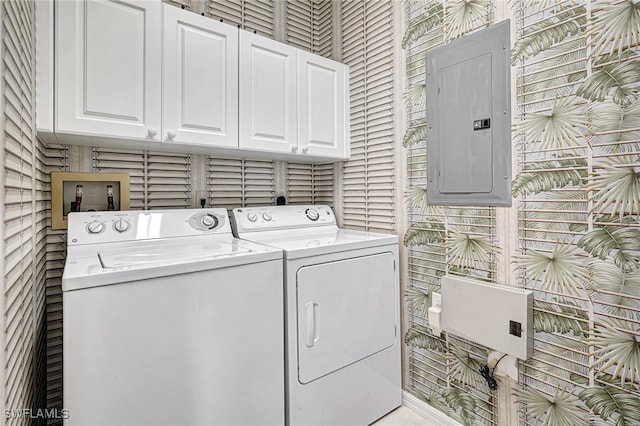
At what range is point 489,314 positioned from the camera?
5.25ft

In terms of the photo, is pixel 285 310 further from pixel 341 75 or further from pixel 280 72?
pixel 341 75

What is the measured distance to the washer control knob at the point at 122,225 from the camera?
1658 millimetres

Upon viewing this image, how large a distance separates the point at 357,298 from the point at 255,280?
0.64 m

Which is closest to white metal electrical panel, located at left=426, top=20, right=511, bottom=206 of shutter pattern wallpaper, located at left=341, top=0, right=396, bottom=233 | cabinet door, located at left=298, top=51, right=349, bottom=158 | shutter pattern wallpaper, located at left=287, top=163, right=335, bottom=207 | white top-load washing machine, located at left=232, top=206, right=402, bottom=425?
shutter pattern wallpaper, located at left=341, top=0, right=396, bottom=233

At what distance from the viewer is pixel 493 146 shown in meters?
1.62

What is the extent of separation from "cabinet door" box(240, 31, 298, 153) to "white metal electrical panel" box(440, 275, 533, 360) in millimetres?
1319

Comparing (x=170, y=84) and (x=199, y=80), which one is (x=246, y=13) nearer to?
(x=199, y=80)

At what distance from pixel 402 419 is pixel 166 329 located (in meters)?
1.53

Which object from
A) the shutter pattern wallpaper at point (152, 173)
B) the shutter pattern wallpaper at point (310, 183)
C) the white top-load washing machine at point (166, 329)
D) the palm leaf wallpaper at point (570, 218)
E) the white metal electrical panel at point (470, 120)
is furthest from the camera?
the shutter pattern wallpaper at point (310, 183)

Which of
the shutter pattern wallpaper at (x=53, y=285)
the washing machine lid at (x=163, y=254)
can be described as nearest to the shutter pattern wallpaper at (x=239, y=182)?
the washing machine lid at (x=163, y=254)

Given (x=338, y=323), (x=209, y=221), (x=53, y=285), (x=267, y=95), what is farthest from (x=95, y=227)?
(x=338, y=323)

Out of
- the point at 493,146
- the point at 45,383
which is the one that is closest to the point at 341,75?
the point at 493,146

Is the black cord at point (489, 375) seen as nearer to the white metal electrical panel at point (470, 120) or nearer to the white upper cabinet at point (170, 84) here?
the white metal electrical panel at point (470, 120)

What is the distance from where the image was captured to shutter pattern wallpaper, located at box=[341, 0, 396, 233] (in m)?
2.21
